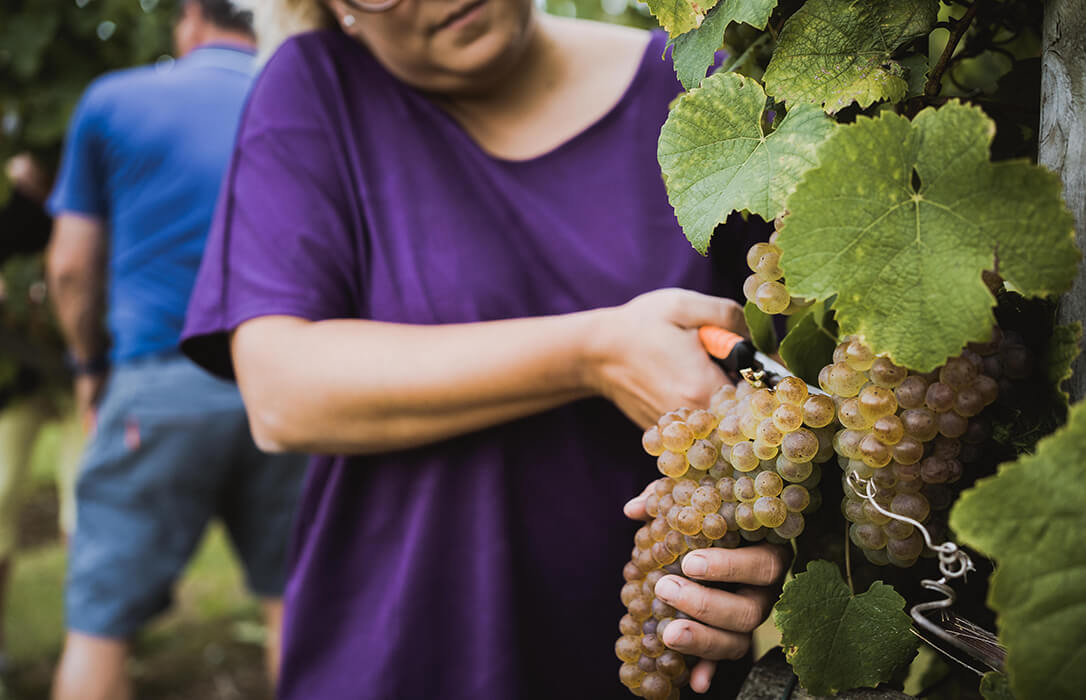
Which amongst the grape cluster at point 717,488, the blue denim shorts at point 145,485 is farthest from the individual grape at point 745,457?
the blue denim shorts at point 145,485

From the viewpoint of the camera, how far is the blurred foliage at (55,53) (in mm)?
3781

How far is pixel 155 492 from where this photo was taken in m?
3.02

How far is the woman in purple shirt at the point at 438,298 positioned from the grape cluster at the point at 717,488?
373 mm

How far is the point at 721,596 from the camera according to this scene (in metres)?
0.89

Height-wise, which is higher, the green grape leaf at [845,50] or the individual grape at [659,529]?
the green grape leaf at [845,50]

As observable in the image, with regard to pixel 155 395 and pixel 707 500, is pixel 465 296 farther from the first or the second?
pixel 155 395

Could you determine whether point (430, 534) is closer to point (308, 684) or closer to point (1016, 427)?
point (308, 684)

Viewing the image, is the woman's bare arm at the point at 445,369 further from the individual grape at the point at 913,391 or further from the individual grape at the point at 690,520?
the individual grape at the point at 913,391

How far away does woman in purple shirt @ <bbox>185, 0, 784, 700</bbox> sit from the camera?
1.34 m

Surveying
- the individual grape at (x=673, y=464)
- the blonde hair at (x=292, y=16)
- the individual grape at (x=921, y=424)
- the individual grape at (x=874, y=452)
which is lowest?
the individual grape at (x=673, y=464)

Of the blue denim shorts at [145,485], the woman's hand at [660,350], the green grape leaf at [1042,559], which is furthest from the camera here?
the blue denim shorts at [145,485]

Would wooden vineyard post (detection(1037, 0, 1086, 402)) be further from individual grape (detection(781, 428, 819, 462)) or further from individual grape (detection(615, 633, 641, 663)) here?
individual grape (detection(615, 633, 641, 663))

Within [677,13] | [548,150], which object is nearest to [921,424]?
[677,13]

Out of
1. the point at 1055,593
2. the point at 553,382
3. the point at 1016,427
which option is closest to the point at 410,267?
the point at 553,382
